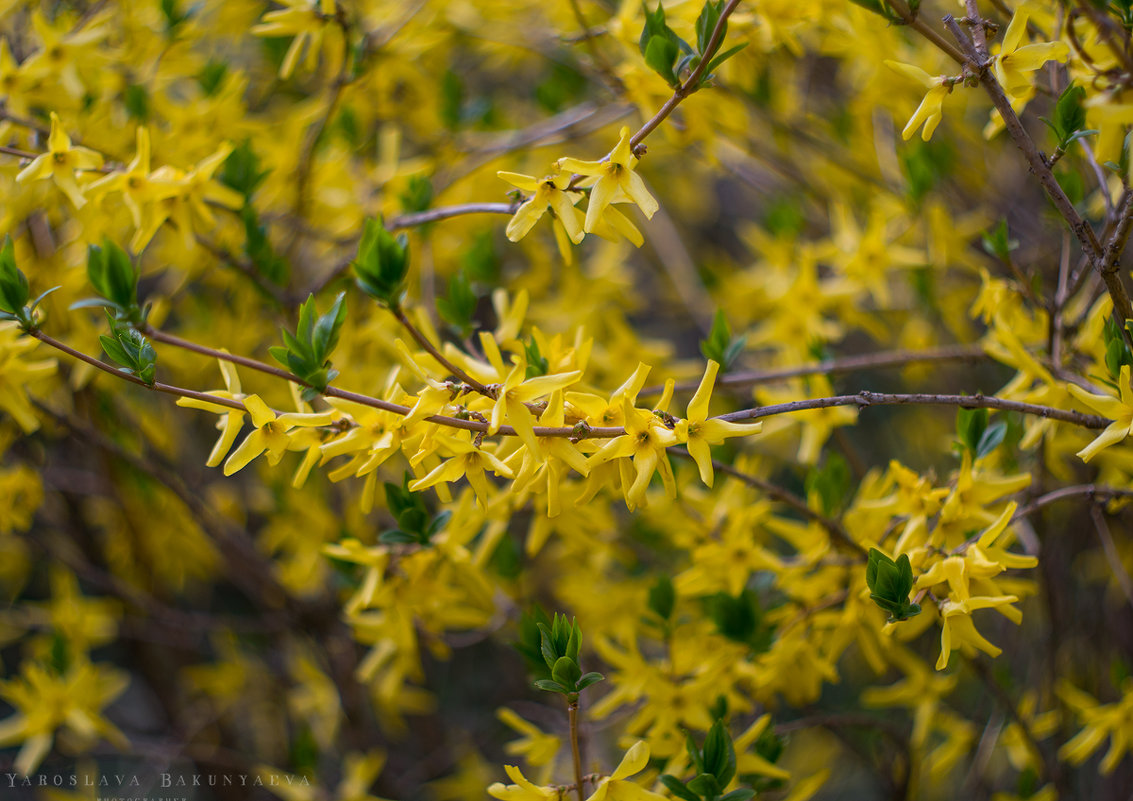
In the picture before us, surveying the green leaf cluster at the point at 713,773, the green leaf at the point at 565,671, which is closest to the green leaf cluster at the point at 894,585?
the green leaf cluster at the point at 713,773

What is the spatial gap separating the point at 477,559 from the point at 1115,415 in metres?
1.10

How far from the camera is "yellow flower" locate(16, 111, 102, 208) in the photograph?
1.28 meters

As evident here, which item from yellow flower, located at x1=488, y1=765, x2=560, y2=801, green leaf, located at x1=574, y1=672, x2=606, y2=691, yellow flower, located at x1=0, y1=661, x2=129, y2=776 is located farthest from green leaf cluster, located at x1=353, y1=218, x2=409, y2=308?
yellow flower, located at x1=0, y1=661, x2=129, y2=776

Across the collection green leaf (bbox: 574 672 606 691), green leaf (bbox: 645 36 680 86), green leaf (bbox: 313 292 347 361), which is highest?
green leaf (bbox: 645 36 680 86)

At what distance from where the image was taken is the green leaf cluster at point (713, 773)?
1162 mm

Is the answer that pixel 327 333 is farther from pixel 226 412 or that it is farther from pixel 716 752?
pixel 716 752

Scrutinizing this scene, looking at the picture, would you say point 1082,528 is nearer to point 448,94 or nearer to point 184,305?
point 448,94

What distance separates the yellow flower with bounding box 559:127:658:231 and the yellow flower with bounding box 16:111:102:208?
0.86m

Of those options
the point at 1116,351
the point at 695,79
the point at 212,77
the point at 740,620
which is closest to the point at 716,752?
the point at 740,620

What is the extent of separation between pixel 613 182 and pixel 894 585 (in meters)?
0.69

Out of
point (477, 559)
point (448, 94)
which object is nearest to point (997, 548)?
point (477, 559)

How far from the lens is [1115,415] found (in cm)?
106

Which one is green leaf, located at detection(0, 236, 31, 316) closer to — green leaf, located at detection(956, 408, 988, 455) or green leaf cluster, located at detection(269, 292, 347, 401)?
green leaf cluster, located at detection(269, 292, 347, 401)

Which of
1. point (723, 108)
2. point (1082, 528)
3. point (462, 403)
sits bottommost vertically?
point (1082, 528)
